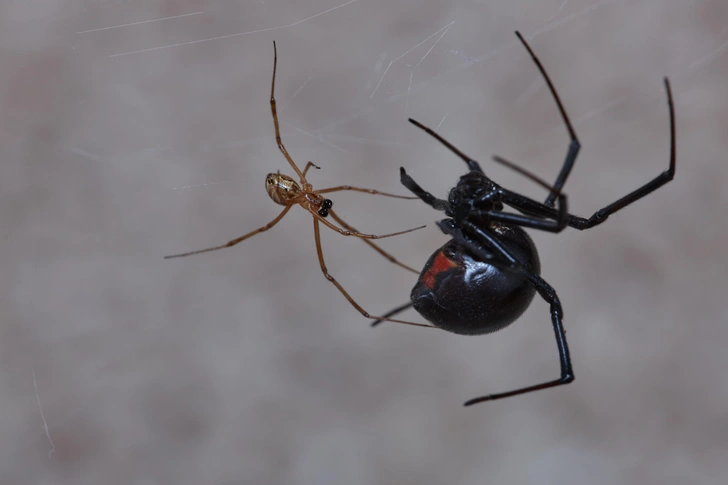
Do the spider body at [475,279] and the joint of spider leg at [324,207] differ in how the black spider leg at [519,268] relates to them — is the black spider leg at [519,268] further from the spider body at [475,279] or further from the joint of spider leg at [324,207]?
the joint of spider leg at [324,207]

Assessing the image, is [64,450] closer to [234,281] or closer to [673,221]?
[234,281]

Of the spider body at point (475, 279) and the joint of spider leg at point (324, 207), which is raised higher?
the spider body at point (475, 279)

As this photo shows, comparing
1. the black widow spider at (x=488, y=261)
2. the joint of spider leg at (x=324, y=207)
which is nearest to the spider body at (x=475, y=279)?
the black widow spider at (x=488, y=261)

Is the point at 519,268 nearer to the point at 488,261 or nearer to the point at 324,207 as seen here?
the point at 488,261

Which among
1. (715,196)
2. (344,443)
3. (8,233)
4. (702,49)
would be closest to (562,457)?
(344,443)

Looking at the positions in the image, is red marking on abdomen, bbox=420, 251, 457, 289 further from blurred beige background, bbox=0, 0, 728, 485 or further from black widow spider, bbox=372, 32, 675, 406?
blurred beige background, bbox=0, 0, 728, 485

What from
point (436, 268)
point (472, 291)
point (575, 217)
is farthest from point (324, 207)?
point (575, 217)
